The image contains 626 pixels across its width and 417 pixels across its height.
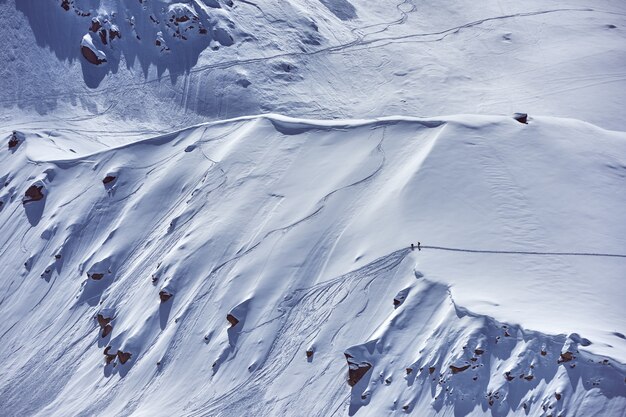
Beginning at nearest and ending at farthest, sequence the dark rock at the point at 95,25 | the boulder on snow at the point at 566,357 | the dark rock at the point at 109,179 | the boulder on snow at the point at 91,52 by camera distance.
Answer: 1. the boulder on snow at the point at 566,357
2. the dark rock at the point at 109,179
3. the boulder on snow at the point at 91,52
4. the dark rock at the point at 95,25

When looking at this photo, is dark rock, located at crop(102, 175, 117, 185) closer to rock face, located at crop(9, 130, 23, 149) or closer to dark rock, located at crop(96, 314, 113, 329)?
rock face, located at crop(9, 130, 23, 149)

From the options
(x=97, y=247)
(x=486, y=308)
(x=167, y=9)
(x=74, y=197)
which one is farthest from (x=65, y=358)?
(x=167, y=9)

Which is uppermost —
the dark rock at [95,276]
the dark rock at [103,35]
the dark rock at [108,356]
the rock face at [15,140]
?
the dark rock at [103,35]

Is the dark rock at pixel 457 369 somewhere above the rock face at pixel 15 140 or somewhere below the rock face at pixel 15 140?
below

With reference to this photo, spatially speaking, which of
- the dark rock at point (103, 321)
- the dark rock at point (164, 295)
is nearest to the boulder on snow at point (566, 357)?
the dark rock at point (164, 295)

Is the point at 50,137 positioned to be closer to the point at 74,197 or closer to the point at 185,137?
the point at 74,197

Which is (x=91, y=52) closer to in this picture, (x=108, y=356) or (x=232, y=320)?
(x=108, y=356)

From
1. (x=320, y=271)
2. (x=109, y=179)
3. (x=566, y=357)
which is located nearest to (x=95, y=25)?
(x=109, y=179)

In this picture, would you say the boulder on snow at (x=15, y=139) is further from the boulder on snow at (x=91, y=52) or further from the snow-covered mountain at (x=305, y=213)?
the boulder on snow at (x=91, y=52)
